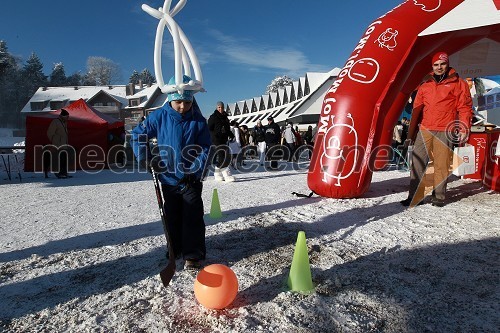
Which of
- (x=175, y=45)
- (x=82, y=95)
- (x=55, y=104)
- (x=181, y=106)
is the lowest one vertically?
(x=181, y=106)

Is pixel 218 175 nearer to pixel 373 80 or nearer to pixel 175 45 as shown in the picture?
pixel 373 80

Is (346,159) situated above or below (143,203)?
above

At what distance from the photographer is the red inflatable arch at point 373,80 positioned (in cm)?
500

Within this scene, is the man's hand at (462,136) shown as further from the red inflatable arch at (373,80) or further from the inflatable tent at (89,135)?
the inflatable tent at (89,135)

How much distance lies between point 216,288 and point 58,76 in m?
79.0

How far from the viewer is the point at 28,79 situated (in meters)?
59.8

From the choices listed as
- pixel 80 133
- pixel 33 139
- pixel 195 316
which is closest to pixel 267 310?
pixel 195 316

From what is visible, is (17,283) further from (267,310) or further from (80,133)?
(80,133)

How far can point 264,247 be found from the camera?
3260 mm

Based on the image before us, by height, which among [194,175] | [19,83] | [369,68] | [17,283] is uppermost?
[19,83]

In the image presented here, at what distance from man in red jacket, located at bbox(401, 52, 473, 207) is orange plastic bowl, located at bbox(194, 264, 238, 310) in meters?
3.59

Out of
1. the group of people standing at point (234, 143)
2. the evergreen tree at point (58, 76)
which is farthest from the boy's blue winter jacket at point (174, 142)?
the evergreen tree at point (58, 76)

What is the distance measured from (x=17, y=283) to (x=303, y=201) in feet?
12.4

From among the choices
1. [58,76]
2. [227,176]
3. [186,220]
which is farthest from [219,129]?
[58,76]
